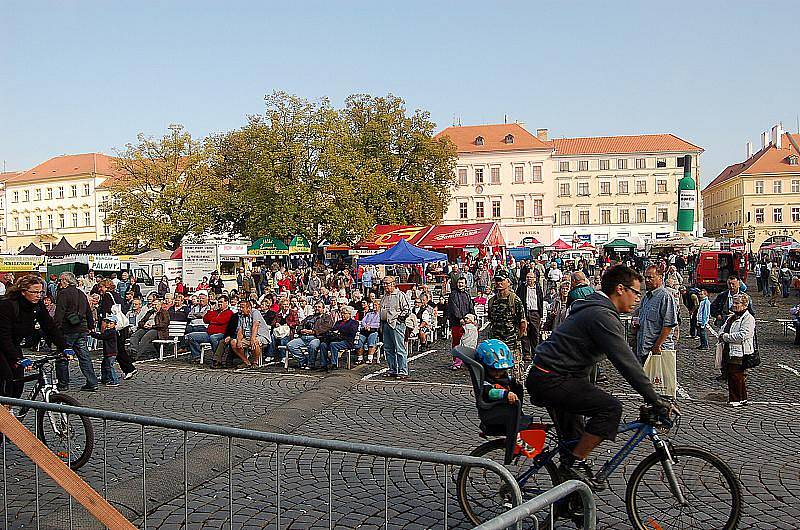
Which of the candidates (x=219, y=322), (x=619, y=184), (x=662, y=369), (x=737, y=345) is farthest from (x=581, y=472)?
(x=619, y=184)

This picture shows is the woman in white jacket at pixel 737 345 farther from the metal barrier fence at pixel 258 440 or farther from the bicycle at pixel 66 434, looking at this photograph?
the bicycle at pixel 66 434

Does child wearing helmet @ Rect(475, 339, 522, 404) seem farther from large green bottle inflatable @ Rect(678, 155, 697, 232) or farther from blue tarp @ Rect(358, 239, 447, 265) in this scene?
large green bottle inflatable @ Rect(678, 155, 697, 232)

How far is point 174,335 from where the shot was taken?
53.3ft

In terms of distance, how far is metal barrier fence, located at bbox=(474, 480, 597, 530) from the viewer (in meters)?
2.65

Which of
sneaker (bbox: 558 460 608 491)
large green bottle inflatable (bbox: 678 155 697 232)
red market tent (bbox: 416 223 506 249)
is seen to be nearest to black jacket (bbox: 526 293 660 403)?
sneaker (bbox: 558 460 608 491)

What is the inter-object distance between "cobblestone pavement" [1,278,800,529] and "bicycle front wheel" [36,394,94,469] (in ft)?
0.32

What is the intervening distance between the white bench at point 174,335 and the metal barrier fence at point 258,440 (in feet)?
34.5

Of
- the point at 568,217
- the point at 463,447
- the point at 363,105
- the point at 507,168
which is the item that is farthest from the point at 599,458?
the point at 568,217

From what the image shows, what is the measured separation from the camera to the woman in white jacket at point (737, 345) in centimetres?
985

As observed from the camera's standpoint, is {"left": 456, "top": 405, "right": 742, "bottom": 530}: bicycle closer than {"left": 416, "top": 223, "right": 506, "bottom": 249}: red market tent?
Yes

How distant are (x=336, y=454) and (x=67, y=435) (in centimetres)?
241

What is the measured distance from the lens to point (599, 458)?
571 cm

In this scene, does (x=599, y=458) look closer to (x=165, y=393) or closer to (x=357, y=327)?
(x=165, y=393)

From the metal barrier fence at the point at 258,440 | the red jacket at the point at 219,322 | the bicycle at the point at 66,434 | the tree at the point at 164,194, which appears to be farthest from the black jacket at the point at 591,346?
the tree at the point at 164,194
